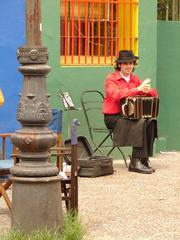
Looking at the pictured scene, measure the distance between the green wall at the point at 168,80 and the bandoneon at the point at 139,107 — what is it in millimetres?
1830

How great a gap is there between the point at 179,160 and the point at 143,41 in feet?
5.99

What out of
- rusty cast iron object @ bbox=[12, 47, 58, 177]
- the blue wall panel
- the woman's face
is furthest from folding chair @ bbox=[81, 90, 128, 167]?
rusty cast iron object @ bbox=[12, 47, 58, 177]

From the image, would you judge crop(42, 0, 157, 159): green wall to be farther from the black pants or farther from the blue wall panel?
the black pants

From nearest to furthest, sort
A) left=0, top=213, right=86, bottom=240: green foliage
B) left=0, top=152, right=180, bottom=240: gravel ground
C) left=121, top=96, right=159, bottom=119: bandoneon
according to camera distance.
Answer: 1. left=0, top=213, right=86, bottom=240: green foliage
2. left=0, top=152, right=180, bottom=240: gravel ground
3. left=121, top=96, right=159, bottom=119: bandoneon

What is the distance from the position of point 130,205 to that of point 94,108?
3.06 m

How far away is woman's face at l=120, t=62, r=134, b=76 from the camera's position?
1093 centimetres

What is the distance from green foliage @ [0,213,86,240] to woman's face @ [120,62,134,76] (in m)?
4.07

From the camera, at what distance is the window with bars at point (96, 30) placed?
37.4 ft

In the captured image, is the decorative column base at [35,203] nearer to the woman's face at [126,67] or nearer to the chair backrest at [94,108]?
the woman's face at [126,67]

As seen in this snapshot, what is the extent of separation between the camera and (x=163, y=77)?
12.7 meters

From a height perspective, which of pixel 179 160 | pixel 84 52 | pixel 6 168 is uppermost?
pixel 84 52

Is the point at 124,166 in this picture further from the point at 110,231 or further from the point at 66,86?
the point at 110,231

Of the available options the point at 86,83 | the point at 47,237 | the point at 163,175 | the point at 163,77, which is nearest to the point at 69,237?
the point at 47,237

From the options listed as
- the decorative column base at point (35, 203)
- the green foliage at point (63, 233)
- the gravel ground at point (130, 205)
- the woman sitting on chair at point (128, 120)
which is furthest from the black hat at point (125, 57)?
the decorative column base at point (35, 203)
